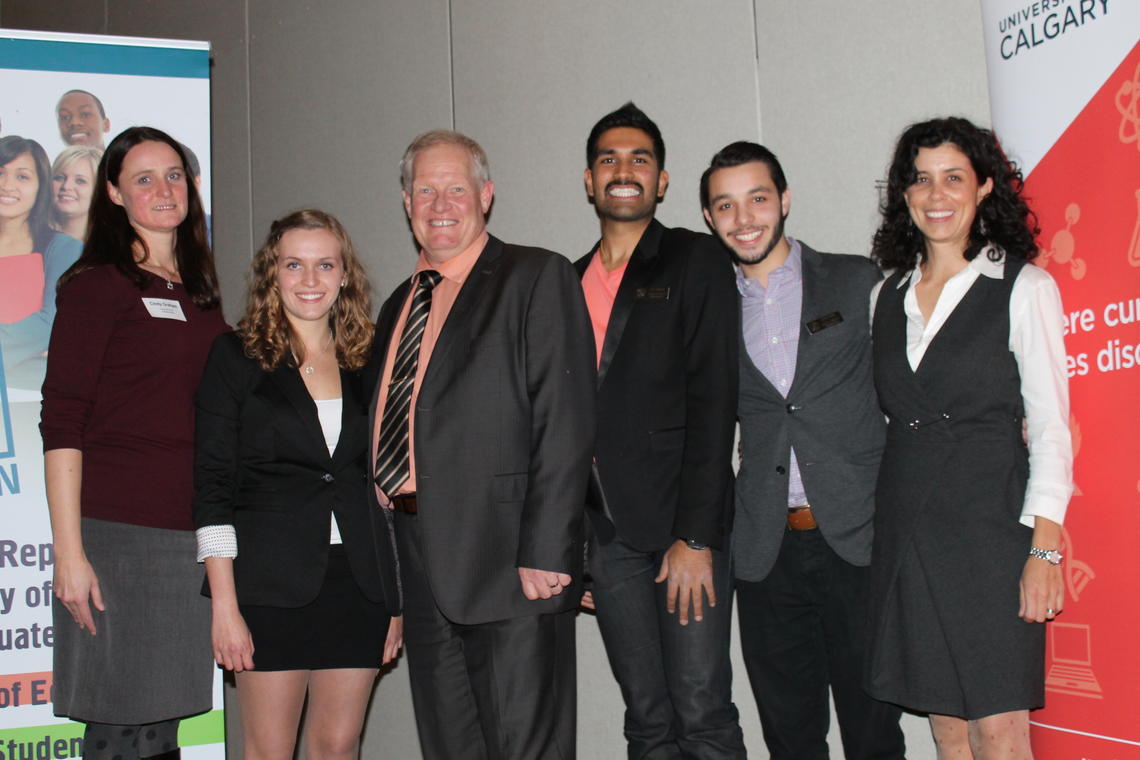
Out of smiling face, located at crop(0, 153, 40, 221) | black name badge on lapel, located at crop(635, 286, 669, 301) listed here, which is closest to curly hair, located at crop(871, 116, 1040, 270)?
black name badge on lapel, located at crop(635, 286, 669, 301)

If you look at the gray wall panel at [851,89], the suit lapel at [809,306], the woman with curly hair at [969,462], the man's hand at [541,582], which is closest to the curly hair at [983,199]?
the woman with curly hair at [969,462]

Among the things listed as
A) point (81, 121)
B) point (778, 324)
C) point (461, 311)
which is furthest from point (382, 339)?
point (81, 121)

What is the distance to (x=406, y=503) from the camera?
253cm

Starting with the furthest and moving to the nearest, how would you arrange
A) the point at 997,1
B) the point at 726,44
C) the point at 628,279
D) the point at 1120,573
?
the point at 726,44 < the point at 628,279 < the point at 997,1 < the point at 1120,573

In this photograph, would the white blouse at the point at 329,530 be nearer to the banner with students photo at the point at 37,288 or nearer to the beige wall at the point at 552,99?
the banner with students photo at the point at 37,288

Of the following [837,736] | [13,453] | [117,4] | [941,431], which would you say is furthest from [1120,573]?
[117,4]

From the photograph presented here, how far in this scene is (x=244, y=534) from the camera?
2.63 meters

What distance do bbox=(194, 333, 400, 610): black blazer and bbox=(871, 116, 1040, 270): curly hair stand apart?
1599mm

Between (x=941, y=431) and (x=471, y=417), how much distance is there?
1132mm

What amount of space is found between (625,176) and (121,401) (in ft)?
5.13

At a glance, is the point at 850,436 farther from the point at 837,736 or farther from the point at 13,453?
the point at 13,453

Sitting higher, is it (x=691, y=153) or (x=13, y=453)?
(x=691, y=153)

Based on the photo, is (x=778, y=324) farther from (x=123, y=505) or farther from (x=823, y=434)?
(x=123, y=505)

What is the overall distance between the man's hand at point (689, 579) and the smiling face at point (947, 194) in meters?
1.00
